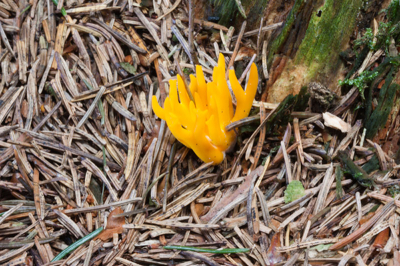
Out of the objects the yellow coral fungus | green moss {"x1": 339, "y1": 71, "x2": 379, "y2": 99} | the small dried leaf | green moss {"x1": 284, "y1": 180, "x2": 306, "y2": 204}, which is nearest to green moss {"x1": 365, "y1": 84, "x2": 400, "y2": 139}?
green moss {"x1": 339, "y1": 71, "x2": 379, "y2": 99}

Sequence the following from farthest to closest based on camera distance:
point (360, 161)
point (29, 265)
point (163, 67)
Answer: point (163, 67)
point (360, 161)
point (29, 265)

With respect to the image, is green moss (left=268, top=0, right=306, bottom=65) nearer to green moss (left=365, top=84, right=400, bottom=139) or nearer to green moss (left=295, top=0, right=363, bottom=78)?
green moss (left=295, top=0, right=363, bottom=78)

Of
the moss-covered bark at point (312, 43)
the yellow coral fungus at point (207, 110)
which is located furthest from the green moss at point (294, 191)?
the moss-covered bark at point (312, 43)

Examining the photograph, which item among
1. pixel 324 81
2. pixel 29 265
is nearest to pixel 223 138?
pixel 324 81

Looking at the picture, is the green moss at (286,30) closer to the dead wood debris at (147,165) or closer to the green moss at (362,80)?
the dead wood debris at (147,165)

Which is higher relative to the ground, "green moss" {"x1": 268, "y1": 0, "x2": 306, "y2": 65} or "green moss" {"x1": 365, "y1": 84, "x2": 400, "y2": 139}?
"green moss" {"x1": 268, "y1": 0, "x2": 306, "y2": 65}

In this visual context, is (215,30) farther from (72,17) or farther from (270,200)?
(270,200)
